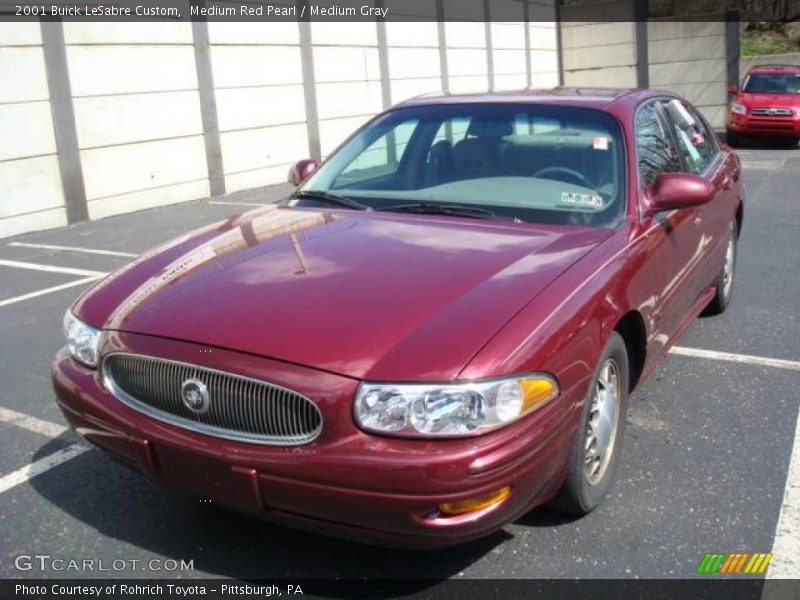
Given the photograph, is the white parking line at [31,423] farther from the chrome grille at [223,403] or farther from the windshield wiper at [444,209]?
the windshield wiper at [444,209]

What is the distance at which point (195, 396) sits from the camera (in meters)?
2.62

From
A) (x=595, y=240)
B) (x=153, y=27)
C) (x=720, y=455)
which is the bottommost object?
(x=720, y=455)

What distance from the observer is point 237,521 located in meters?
3.15

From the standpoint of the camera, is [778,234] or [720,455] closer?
[720,455]

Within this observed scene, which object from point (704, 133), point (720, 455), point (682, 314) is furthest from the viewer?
point (704, 133)

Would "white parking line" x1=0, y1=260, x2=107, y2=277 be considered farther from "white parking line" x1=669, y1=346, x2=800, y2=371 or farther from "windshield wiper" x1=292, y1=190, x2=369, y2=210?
"white parking line" x1=669, y1=346, x2=800, y2=371

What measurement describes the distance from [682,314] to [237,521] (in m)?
2.47

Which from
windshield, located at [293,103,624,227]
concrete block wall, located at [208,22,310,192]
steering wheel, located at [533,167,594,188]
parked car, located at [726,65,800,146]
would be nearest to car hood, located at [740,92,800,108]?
parked car, located at [726,65,800,146]

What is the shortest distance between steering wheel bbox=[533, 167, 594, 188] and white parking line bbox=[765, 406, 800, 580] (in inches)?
58.5

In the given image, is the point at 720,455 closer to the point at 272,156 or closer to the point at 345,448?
the point at 345,448

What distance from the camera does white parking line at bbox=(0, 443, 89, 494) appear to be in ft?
11.6

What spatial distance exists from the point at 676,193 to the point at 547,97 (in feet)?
3.02

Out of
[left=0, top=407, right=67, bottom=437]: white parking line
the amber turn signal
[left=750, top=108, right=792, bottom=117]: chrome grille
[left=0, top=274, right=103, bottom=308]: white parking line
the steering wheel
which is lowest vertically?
[left=0, top=407, right=67, bottom=437]: white parking line

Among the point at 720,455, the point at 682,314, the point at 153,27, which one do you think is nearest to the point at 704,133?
the point at 682,314
